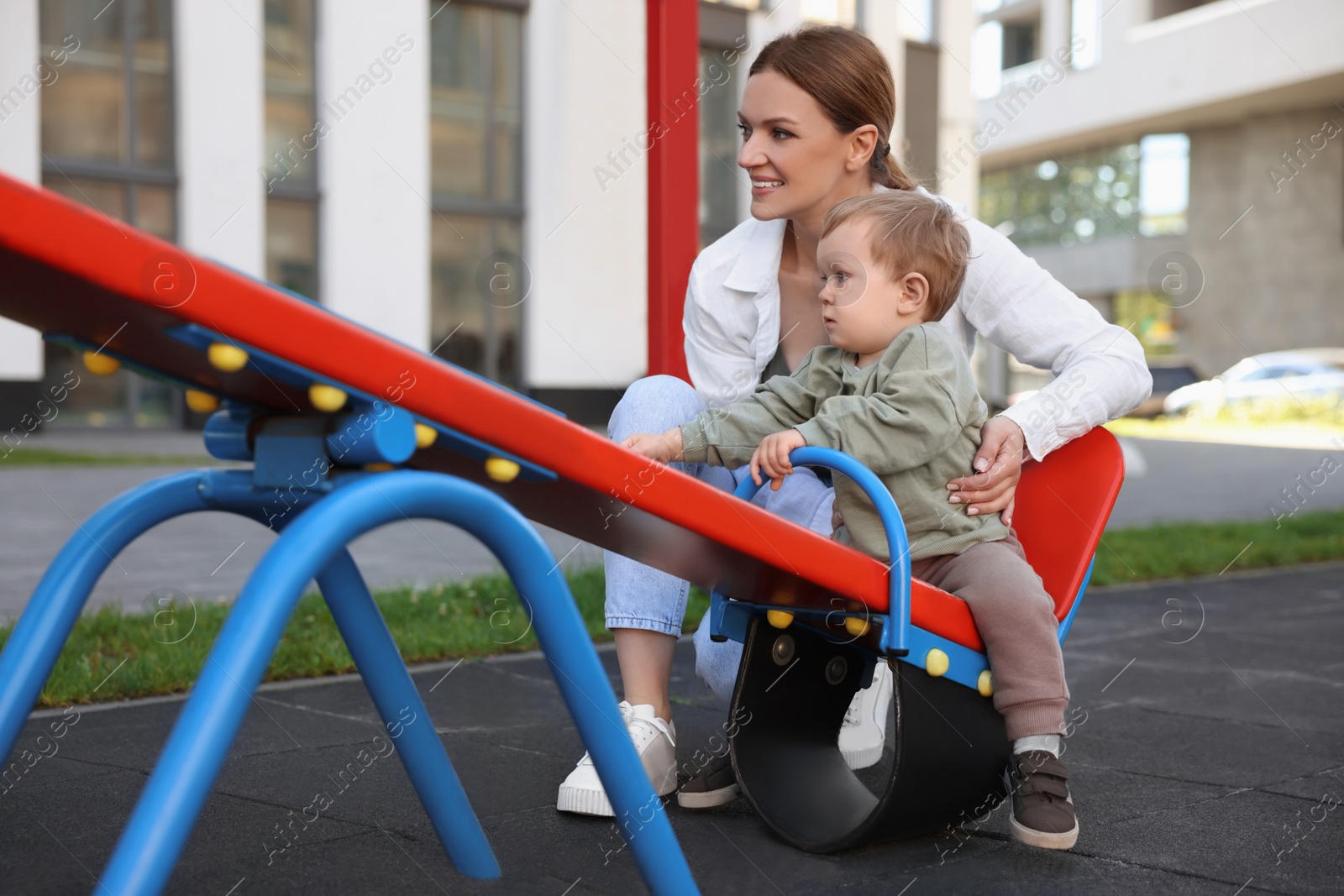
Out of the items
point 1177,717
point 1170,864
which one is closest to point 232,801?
point 1170,864

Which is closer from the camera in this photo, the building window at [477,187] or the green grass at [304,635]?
the green grass at [304,635]

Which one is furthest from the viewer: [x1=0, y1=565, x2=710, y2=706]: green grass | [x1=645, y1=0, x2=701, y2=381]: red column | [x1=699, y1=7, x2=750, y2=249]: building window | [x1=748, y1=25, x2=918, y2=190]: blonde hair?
[x1=699, y1=7, x2=750, y2=249]: building window

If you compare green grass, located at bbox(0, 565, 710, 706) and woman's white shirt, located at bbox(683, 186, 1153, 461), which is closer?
woman's white shirt, located at bbox(683, 186, 1153, 461)

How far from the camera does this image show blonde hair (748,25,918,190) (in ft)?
6.99

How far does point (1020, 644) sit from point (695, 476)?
604 mm

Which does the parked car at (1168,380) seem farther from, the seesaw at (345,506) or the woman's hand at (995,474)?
the seesaw at (345,506)

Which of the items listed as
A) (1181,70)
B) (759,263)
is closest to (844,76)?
(759,263)

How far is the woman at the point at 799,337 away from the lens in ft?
6.45

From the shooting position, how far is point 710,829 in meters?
1.89

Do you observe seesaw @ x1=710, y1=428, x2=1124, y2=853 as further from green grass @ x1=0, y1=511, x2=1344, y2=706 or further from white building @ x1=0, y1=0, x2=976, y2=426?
white building @ x1=0, y1=0, x2=976, y2=426

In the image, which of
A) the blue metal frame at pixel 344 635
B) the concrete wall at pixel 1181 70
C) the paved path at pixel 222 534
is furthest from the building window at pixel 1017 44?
the blue metal frame at pixel 344 635

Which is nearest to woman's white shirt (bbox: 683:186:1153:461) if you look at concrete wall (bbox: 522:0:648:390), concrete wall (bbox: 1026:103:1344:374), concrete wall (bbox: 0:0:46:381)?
concrete wall (bbox: 0:0:46:381)

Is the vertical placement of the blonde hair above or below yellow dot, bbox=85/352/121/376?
above

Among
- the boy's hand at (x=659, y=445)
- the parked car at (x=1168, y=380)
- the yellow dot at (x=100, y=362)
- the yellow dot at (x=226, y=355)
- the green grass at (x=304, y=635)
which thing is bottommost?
the parked car at (x=1168, y=380)
